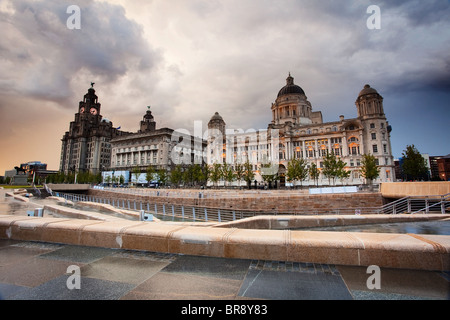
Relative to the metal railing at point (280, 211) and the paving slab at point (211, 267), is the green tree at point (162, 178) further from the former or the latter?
the paving slab at point (211, 267)

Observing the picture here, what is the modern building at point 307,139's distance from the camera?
2384 inches

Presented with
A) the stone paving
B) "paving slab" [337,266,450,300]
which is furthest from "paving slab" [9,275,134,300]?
"paving slab" [337,266,450,300]

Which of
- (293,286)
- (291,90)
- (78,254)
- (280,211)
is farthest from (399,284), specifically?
(291,90)

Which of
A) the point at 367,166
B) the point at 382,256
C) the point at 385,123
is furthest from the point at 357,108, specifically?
the point at 382,256

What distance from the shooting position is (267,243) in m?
3.96

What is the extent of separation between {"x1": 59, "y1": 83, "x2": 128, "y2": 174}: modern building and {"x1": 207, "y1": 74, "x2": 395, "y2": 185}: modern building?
230 ft

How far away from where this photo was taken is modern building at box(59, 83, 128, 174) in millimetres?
117062

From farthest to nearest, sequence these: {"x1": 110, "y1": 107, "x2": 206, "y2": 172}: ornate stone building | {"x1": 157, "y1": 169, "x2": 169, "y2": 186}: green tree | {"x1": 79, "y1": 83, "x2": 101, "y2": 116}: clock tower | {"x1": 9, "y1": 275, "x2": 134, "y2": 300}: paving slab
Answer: {"x1": 79, "y1": 83, "x2": 101, "y2": 116}: clock tower
{"x1": 110, "y1": 107, "x2": 206, "y2": 172}: ornate stone building
{"x1": 157, "y1": 169, "x2": 169, "y2": 186}: green tree
{"x1": 9, "y1": 275, "x2": 134, "y2": 300}: paving slab

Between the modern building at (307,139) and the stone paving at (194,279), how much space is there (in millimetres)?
63387

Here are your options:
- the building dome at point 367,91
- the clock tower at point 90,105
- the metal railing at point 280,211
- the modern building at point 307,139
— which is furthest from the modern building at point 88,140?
the building dome at point 367,91

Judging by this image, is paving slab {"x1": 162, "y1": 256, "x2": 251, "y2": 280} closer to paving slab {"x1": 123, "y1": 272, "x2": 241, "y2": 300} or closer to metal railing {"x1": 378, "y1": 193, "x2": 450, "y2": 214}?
paving slab {"x1": 123, "y1": 272, "x2": 241, "y2": 300}

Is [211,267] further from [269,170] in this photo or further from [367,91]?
[367,91]

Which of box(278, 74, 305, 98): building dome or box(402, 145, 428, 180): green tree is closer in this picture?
box(402, 145, 428, 180): green tree
